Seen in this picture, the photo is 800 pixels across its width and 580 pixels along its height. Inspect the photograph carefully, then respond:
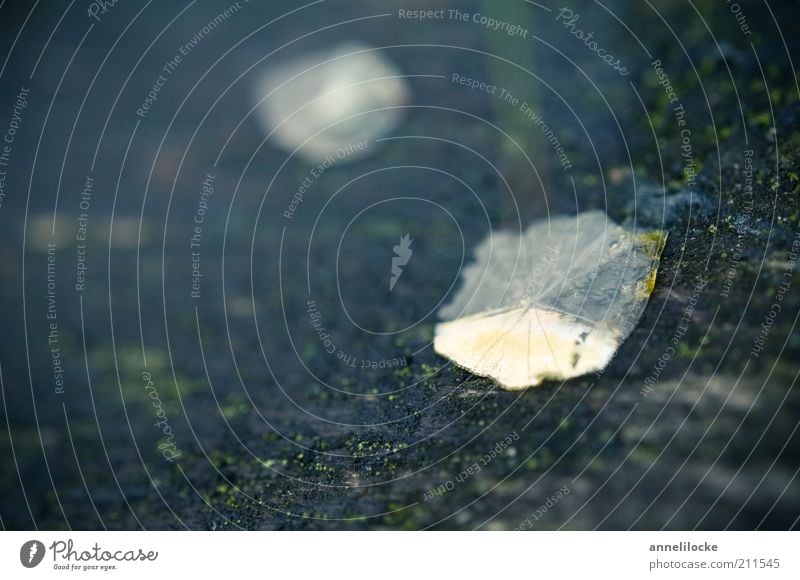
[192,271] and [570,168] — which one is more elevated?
[570,168]

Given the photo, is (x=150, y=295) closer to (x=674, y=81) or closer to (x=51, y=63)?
(x=51, y=63)
